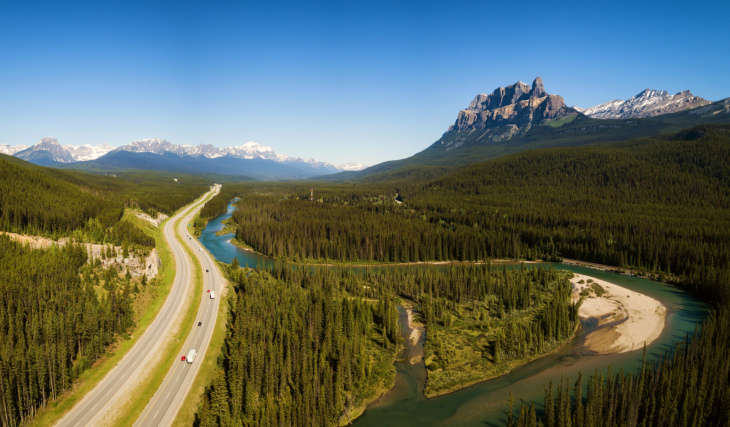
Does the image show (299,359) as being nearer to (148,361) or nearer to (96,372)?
(148,361)

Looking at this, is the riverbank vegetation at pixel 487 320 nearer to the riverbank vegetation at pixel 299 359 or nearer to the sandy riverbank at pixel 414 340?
the sandy riverbank at pixel 414 340

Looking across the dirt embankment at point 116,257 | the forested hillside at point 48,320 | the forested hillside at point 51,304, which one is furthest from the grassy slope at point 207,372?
the dirt embankment at point 116,257

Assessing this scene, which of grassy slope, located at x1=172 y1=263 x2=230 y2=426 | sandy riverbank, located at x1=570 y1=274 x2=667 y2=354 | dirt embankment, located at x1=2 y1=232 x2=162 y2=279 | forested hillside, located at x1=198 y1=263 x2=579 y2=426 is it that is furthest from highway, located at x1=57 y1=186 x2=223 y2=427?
sandy riverbank, located at x1=570 y1=274 x2=667 y2=354

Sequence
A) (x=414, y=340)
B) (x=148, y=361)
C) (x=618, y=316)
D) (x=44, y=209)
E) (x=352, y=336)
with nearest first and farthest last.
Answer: (x=148, y=361), (x=352, y=336), (x=414, y=340), (x=618, y=316), (x=44, y=209)

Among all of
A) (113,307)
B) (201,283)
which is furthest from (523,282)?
(113,307)

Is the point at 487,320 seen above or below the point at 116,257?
below

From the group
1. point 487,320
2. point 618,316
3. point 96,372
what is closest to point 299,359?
point 96,372

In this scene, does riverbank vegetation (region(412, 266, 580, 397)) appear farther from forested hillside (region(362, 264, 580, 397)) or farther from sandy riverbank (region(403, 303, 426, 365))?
sandy riverbank (region(403, 303, 426, 365))

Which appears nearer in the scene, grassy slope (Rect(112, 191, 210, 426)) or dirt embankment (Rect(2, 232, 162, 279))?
grassy slope (Rect(112, 191, 210, 426))
